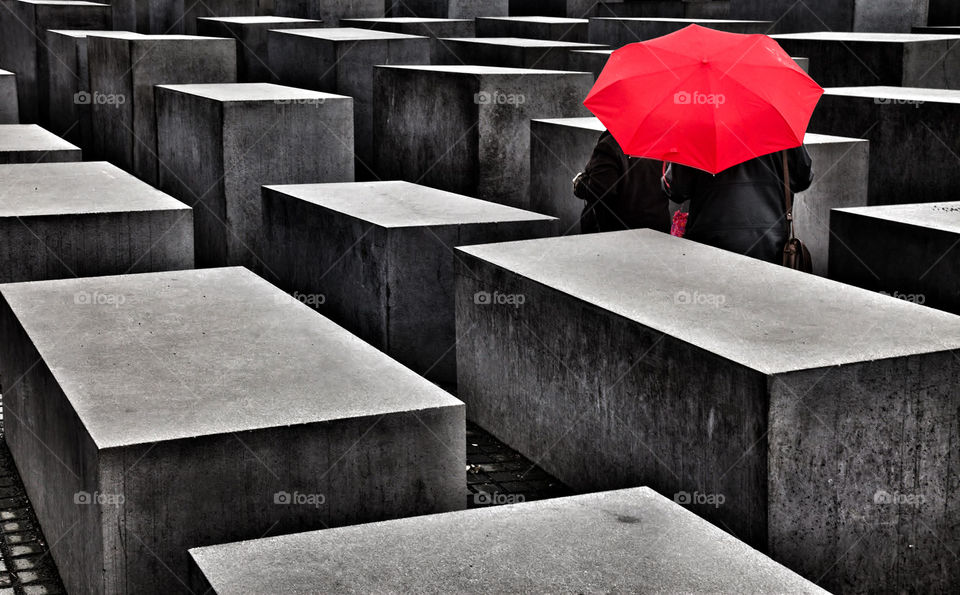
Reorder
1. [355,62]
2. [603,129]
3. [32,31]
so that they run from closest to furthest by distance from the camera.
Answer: [603,129], [355,62], [32,31]

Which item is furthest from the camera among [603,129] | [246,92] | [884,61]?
[884,61]

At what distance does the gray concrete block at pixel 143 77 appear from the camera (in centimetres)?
1339

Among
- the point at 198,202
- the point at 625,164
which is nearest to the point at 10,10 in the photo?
the point at 198,202

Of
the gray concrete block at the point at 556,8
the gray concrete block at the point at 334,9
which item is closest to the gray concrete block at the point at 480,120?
the gray concrete block at the point at 334,9

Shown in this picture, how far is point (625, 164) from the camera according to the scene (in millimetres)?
7613

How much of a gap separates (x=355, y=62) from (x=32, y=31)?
7817 millimetres

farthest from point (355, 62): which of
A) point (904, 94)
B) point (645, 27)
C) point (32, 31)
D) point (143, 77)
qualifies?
point (32, 31)

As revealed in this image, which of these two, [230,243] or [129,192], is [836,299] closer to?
[129,192]

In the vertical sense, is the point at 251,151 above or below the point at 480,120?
below

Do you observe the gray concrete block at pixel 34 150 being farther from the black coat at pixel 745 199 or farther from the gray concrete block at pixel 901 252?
the gray concrete block at pixel 901 252

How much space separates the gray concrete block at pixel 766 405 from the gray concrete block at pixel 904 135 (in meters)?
3.37

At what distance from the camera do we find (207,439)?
171 inches

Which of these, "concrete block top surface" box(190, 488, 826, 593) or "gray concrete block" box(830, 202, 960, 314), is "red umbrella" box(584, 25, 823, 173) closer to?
"gray concrete block" box(830, 202, 960, 314)

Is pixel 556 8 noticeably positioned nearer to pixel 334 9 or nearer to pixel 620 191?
pixel 334 9
